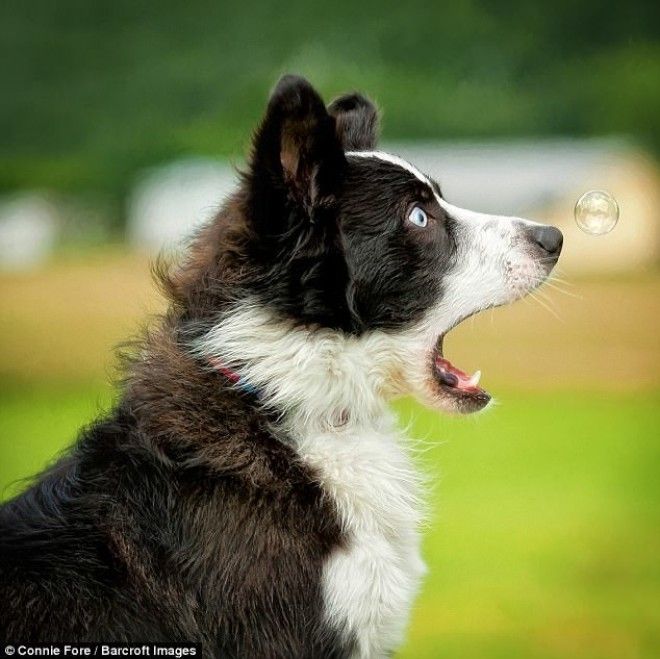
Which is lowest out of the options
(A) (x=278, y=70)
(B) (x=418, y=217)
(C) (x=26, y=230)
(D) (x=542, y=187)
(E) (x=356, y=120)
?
(C) (x=26, y=230)

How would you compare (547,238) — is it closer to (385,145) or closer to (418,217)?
(418,217)

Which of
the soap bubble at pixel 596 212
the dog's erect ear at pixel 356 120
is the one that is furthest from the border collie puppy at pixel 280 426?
the soap bubble at pixel 596 212

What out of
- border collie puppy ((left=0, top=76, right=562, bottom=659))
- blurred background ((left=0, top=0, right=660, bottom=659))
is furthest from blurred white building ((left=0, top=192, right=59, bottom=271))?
border collie puppy ((left=0, top=76, right=562, bottom=659))

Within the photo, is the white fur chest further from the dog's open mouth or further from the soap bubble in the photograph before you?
the soap bubble

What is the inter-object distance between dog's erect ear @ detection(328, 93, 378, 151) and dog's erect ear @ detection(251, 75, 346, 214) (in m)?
0.38

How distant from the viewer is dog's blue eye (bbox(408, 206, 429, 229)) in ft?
9.83

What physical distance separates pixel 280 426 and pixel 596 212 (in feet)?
5.14

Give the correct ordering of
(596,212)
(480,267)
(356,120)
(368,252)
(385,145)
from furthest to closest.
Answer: (385,145)
(596,212)
(356,120)
(480,267)
(368,252)

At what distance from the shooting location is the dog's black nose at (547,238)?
3094 mm

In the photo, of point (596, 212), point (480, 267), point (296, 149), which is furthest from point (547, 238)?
point (296, 149)

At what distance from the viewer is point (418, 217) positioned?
3.01m

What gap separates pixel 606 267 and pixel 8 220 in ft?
23.0

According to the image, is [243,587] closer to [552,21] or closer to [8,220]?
[8,220]

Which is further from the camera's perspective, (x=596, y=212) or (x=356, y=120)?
(x=596, y=212)
